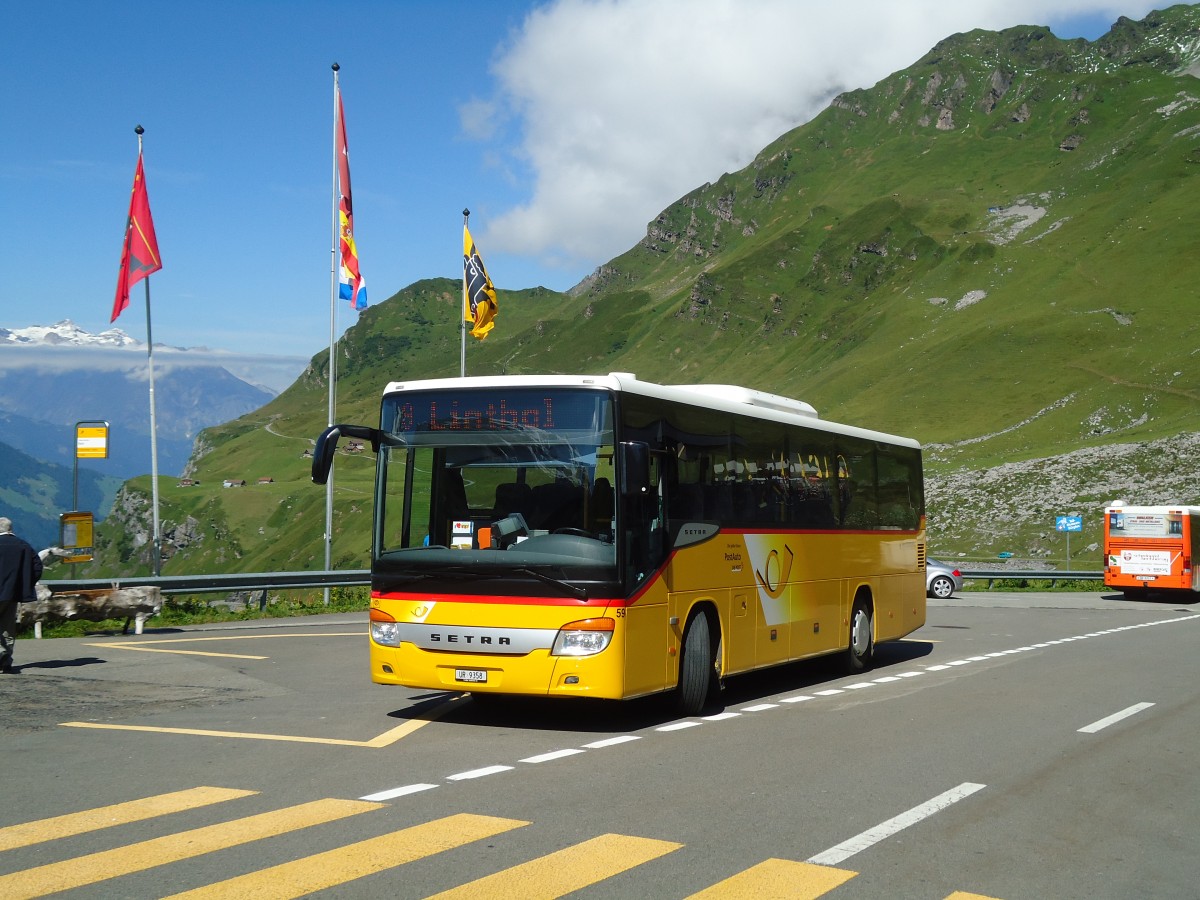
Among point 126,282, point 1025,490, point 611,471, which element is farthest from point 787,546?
point 1025,490

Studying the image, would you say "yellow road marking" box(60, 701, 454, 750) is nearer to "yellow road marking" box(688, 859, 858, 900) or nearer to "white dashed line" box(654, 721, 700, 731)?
"white dashed line" box(654, 721, 700, 731)

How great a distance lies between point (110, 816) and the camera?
24.3 feet

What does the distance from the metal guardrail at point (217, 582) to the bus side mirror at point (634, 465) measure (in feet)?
41.0

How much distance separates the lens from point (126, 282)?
2708 centimetres

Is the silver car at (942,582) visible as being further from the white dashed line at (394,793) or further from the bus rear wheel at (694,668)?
the white dashed line at (394,793)

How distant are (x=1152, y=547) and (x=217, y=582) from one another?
2897 centimetres

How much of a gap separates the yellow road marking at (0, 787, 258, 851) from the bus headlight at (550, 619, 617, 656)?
10.7 ft

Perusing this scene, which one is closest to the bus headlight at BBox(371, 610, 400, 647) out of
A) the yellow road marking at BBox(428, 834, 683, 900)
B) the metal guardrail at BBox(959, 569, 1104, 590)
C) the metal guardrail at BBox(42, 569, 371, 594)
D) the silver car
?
the yellow road marking at BBox(428, 834, 683, 900)

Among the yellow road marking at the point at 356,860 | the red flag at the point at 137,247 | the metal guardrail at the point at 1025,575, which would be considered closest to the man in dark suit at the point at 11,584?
the yellow road marking at the point at 356,860

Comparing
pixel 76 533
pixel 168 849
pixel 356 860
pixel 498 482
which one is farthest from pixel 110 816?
pixel 76 533

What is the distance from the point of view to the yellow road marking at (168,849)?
5.91 metres

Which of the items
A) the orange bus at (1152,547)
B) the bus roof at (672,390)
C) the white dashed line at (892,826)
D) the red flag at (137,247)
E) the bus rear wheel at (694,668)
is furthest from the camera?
the orange bus at (1152,547)

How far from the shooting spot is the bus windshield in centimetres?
1094

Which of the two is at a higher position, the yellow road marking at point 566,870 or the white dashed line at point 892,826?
the yellow road marking at point 566,870
